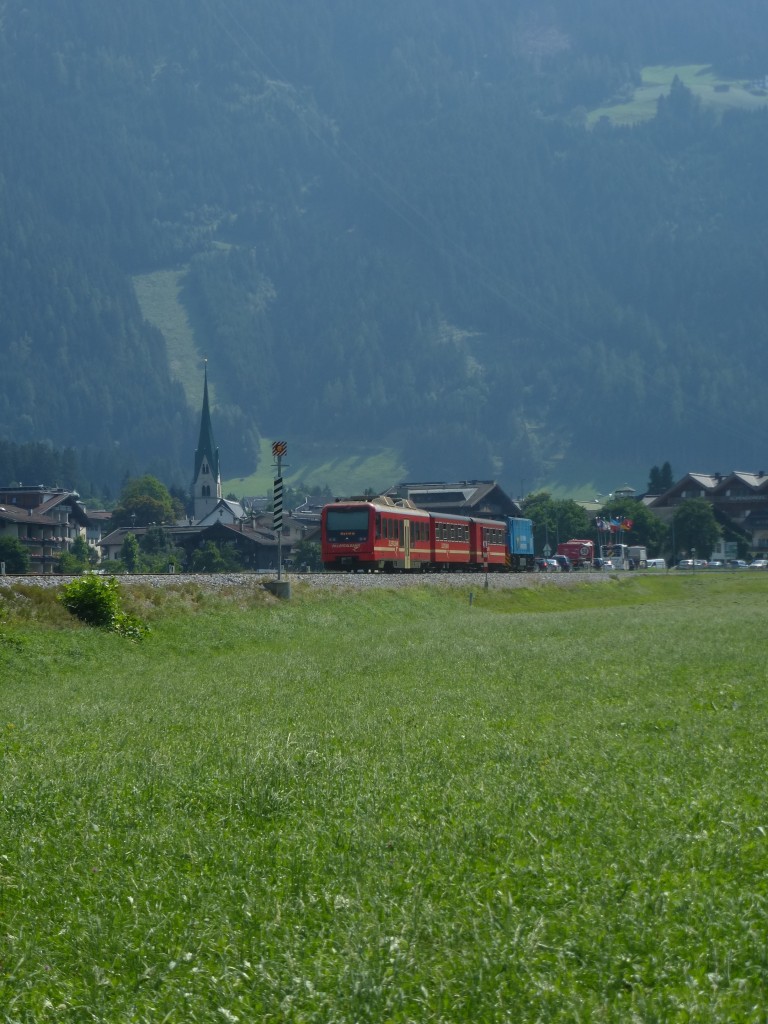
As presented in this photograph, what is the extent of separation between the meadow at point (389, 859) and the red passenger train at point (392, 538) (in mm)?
42436

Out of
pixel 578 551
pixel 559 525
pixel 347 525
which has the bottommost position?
pixel 578 551

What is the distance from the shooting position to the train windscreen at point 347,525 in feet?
198

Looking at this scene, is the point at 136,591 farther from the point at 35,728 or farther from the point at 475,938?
the point at 475,938

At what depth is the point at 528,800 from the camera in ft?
31.6

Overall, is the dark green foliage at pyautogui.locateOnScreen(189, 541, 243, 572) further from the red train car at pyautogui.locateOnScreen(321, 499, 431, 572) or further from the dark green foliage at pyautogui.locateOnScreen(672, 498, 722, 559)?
the red train car at pyautogui.locateOnScreen(321, 499, 431, 572)

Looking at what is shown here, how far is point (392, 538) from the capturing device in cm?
6325

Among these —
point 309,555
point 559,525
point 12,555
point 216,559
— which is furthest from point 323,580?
point 559,525

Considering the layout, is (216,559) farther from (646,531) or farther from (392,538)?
(646,531)

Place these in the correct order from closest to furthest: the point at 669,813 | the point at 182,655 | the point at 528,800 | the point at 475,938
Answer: the point at 475,938 → the point at 669,813 → the point at 528,800 → the point at 182,655

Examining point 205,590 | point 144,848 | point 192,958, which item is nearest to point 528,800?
point 144,848

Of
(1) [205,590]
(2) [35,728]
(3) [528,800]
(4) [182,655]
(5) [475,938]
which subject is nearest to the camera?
(5) [475,938]

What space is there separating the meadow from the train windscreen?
1664 inches

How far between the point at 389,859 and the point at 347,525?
52688mm

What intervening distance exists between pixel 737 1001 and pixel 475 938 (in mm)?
1428
